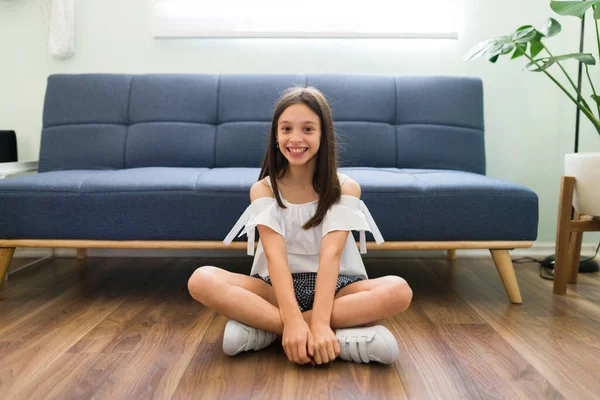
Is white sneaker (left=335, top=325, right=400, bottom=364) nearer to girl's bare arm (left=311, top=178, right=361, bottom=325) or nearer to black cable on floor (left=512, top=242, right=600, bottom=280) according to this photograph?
girl's bare arm (left=311, top=178, right=361, bottom=325)

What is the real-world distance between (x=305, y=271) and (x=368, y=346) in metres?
0.30

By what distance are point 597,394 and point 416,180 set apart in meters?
0.84

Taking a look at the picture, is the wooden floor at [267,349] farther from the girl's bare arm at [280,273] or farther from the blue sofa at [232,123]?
the blue sofa at [232,123]

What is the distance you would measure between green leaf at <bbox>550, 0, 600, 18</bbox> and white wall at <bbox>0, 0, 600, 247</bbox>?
2.22 ft

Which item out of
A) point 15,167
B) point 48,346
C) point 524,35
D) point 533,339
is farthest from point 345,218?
point 15,167

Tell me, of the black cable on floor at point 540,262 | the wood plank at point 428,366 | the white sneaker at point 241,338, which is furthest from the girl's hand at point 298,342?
the black cable on floor at point 540,262

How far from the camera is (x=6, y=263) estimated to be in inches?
67.4

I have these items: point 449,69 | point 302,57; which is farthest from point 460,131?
point 302,57

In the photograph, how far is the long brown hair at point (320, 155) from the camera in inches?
51.8

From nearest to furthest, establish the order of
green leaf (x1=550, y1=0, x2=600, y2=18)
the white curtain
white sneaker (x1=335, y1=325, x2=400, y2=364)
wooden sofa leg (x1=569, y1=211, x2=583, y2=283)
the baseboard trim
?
white sneaker (x1=335, y1=325, x2=400, y2=364) < green leaf (x1=550, y1=0, x2=600, y2=18) < wooden sofa leg (x1=569, y1=211, x2=583, y2=283) < the white curtain < the baseboard trim

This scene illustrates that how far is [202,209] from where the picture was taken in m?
1.63

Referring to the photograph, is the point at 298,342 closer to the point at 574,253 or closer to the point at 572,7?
the point at 574,253

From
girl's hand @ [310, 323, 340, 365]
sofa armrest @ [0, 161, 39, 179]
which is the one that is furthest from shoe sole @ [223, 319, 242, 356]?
sofa armrest @ [0, 161, 39, 179]

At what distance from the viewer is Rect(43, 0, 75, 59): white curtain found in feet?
7.55
